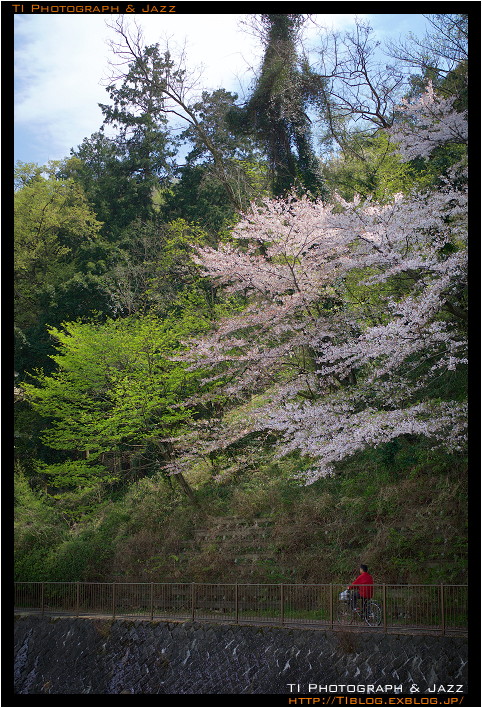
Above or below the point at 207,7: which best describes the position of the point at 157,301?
below

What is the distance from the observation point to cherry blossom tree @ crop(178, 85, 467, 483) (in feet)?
46.1

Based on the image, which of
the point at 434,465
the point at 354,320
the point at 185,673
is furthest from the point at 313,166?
the point at 185,673

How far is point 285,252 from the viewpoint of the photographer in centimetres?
1814

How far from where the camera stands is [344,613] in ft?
43.9

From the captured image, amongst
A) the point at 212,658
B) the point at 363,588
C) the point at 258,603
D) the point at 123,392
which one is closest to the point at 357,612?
the point at 363,588

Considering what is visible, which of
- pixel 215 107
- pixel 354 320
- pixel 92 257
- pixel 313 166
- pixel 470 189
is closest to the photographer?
pixel 470 189

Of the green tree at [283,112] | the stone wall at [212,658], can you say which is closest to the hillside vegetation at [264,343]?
the green tree at [283,112]

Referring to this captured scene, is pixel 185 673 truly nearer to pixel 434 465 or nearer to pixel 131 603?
pixel 131 603

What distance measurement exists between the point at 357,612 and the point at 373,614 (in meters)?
0.31

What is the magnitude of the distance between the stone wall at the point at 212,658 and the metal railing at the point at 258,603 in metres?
0.37

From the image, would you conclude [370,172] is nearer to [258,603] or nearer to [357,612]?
[258,603]

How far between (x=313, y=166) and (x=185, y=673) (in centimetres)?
1612

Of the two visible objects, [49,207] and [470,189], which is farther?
[49,207]

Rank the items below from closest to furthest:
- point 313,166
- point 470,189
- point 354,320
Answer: point 470,189
point 354,320
point 313,166
